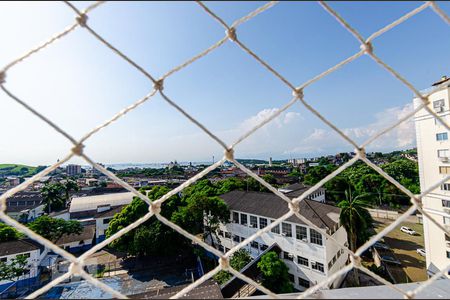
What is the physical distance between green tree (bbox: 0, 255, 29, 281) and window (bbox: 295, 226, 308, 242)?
29.8ft

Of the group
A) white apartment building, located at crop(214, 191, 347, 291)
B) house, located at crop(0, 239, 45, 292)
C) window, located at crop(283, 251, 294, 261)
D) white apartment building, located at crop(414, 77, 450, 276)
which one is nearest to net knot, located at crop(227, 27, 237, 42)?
white apartment building, located at crop(214, 191, 347, 291)

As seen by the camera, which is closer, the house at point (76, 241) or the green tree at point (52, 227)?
the green tree at point (52, 227)

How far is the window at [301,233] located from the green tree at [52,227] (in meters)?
9.78

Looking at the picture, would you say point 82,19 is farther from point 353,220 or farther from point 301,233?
point 353,220

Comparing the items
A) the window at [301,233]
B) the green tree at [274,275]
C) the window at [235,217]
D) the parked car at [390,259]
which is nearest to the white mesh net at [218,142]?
the green tree at [274,275]

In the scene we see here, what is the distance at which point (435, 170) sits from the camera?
7102 mm

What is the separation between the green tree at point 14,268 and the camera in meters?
7.52

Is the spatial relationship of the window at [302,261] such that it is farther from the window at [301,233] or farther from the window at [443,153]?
the window at [443,153]

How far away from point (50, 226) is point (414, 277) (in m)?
13.7

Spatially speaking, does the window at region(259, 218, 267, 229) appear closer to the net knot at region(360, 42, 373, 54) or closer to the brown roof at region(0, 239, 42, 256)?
the net knot at region(360, 42, 373, 54)

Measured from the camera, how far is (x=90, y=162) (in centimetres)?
53

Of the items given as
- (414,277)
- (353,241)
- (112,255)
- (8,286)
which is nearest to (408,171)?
(414,277)

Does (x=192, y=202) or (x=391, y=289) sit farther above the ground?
(x=391, y=289)

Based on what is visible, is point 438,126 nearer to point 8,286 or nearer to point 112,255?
point 112,255
